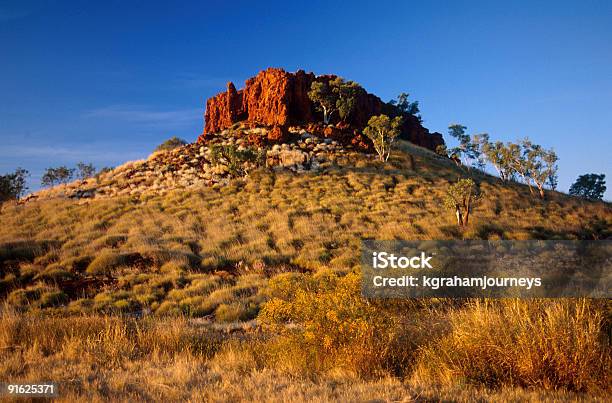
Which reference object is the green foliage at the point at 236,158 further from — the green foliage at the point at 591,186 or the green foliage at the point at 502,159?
the green foliage at the point at 591,186

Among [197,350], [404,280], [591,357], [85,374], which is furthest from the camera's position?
[404,280]

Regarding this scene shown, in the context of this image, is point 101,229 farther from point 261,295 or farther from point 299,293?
point 299,293

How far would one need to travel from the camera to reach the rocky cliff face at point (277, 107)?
6038 cm

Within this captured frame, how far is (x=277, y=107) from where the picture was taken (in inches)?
2467

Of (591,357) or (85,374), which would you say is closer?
(591,357)

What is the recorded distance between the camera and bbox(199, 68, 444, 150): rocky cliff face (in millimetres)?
60375

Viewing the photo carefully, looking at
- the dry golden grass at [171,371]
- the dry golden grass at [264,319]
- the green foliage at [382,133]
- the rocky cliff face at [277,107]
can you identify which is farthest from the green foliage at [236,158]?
the dry golden grass at [171,371]

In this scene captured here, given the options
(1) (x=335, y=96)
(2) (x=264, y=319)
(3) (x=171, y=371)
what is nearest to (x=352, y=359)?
(2) (x=264, y=319)

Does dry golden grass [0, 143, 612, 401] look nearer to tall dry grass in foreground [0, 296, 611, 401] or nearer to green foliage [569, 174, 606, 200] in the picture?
tall dry grass in foreground [0, 296, 611, 401]

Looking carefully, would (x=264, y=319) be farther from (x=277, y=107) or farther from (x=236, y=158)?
(x=277, y=107)

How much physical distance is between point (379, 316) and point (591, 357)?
2.76m

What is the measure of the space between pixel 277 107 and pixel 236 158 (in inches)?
870

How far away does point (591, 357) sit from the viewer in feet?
16.3

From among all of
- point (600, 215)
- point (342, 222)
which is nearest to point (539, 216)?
point (600, 215)
